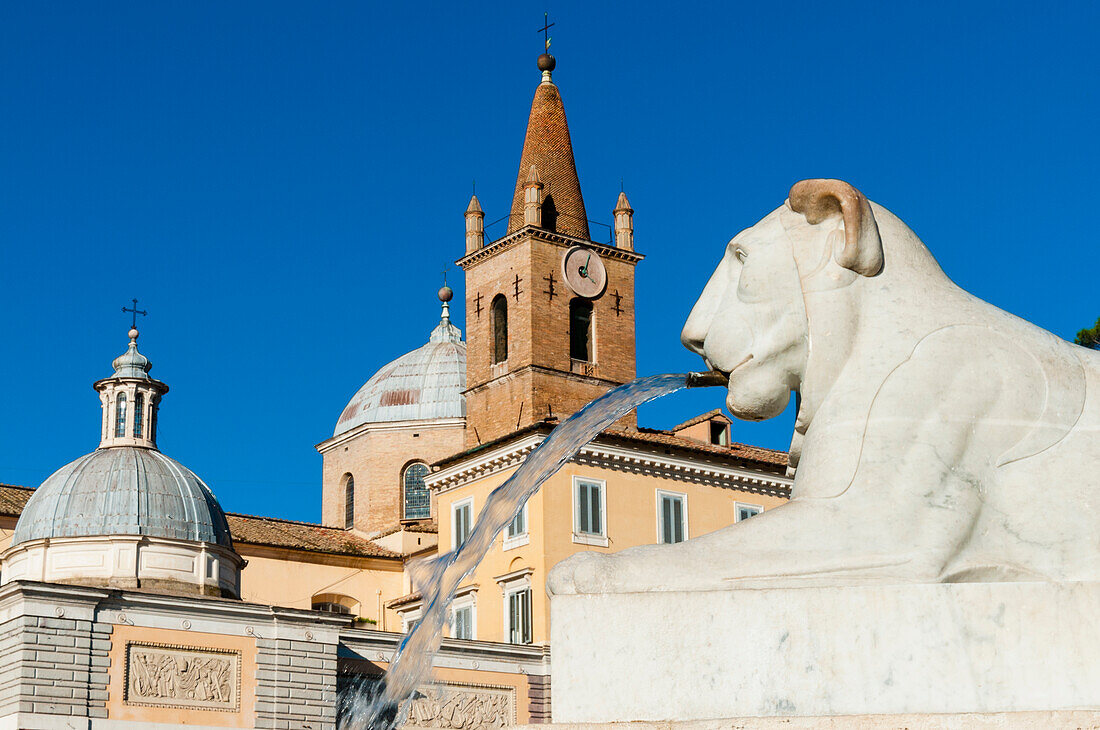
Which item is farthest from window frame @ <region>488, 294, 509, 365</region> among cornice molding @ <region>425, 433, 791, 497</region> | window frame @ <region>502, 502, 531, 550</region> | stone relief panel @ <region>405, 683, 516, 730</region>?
stone relief panel @ <region>405, 683, 516, 730</region>

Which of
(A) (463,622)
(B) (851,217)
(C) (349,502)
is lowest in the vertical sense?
(B) (851,217)

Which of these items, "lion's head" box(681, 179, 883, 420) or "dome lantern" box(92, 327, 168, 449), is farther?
"dome lantern" box(92, 327, 168, 449)

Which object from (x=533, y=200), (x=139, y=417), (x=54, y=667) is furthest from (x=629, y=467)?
(x=54, y=667)

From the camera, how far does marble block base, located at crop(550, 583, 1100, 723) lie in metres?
4.83

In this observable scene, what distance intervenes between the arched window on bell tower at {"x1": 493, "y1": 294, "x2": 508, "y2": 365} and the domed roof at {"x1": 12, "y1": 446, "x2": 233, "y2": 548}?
34.2 ft

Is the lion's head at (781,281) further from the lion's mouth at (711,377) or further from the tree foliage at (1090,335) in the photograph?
the tree foliage at (1090,335)

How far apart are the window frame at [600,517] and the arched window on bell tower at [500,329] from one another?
7.07 meters

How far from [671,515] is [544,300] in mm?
Result: 7608

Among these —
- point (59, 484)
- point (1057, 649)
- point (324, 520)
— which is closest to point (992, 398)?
point (1057, 649)

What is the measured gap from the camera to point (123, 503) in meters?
41.1

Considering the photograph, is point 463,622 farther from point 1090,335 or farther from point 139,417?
point 1090,335

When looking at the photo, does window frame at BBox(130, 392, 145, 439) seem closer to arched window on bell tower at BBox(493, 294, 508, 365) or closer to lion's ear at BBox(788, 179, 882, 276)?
arched window on bell tower at BBox(493, 294, 508, 365)

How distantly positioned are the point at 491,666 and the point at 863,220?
36.5 m

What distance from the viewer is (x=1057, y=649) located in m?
4.84
